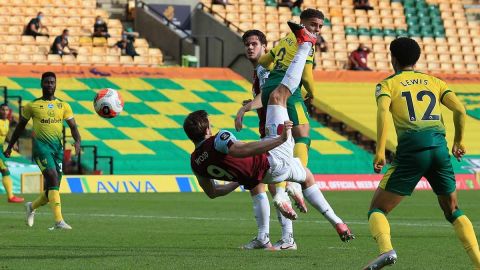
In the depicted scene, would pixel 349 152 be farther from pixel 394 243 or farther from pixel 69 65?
pixel 394 243

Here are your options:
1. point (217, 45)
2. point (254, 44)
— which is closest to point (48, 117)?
point (254, 44)

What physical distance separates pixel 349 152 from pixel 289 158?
84.2 ft

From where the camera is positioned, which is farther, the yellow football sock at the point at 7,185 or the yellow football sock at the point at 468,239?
the yellow football sock at the point at 7,185

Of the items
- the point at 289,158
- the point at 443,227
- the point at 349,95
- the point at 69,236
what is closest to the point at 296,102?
the point at 289,158

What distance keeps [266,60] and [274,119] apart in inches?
51.3

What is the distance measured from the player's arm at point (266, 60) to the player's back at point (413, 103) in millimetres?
3262

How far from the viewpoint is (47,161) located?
16.8m

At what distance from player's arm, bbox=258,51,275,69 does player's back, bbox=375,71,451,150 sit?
326 centimetres

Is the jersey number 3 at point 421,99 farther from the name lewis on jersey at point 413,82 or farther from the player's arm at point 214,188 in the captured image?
the player's arm at point 214,188

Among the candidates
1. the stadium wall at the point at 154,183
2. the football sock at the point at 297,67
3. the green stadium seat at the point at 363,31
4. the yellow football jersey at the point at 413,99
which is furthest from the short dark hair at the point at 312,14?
the green stadium seat at the point at 363,31

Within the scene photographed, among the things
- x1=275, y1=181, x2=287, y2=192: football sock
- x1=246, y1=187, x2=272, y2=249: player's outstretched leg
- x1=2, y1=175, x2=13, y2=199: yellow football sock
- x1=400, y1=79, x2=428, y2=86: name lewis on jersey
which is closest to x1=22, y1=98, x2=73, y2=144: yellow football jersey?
x1=246, y1=187, x2=272, y2=249: player's outstretched leg

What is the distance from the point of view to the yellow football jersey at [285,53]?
504 inches

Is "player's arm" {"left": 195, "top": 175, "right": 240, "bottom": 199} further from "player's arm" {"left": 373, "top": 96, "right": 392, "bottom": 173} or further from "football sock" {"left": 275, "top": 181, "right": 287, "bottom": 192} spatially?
"player's arm" {"left": 373, "top": 96, "right": 392, "bottom": 173}

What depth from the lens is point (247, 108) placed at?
1291cm
